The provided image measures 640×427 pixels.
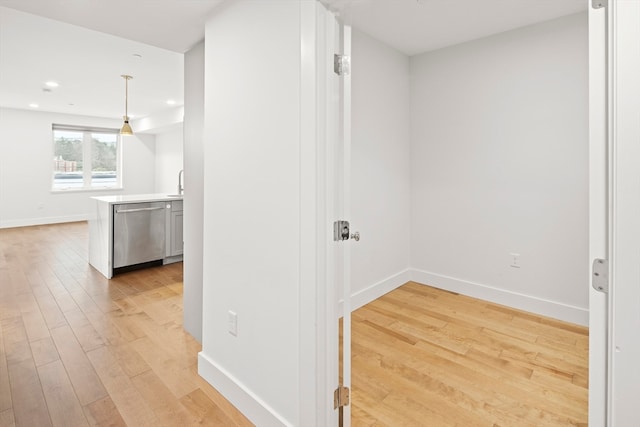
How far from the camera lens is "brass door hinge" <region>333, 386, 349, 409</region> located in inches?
58.5

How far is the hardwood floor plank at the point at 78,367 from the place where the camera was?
194cm

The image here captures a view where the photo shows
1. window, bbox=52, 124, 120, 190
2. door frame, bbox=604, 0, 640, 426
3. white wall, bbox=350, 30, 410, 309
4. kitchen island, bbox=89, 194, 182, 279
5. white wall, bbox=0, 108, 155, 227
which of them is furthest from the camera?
window, bbox=52, 124, 120, 190

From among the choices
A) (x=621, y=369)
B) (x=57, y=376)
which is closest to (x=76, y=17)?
(x=57, y=376)

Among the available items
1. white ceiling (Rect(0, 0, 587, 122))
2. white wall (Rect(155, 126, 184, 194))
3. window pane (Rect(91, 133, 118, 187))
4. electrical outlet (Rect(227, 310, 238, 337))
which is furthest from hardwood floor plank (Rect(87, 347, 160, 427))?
window pane (Rect(91, 133, 118, 187))

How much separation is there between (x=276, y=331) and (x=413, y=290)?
2366mm

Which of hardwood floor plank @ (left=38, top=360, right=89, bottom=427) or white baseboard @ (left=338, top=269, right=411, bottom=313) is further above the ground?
white baseboard @ (left=338, top=269, right=411, bottom=313)

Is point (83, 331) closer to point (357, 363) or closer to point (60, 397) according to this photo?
point (60, 397)

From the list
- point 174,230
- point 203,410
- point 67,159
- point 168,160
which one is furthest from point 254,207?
point 67,159

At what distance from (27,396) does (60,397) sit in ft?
0.64

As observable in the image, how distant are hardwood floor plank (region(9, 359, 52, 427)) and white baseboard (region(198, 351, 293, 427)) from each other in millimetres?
792

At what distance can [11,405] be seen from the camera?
184 centimetres

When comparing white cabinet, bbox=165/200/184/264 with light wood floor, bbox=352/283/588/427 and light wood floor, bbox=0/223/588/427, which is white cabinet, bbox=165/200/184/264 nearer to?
light wood floor, bbox=0/223/588/427

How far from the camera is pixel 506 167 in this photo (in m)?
3.13

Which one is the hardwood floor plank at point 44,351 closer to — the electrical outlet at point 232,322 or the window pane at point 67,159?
the electrical outlet at point 232,322
